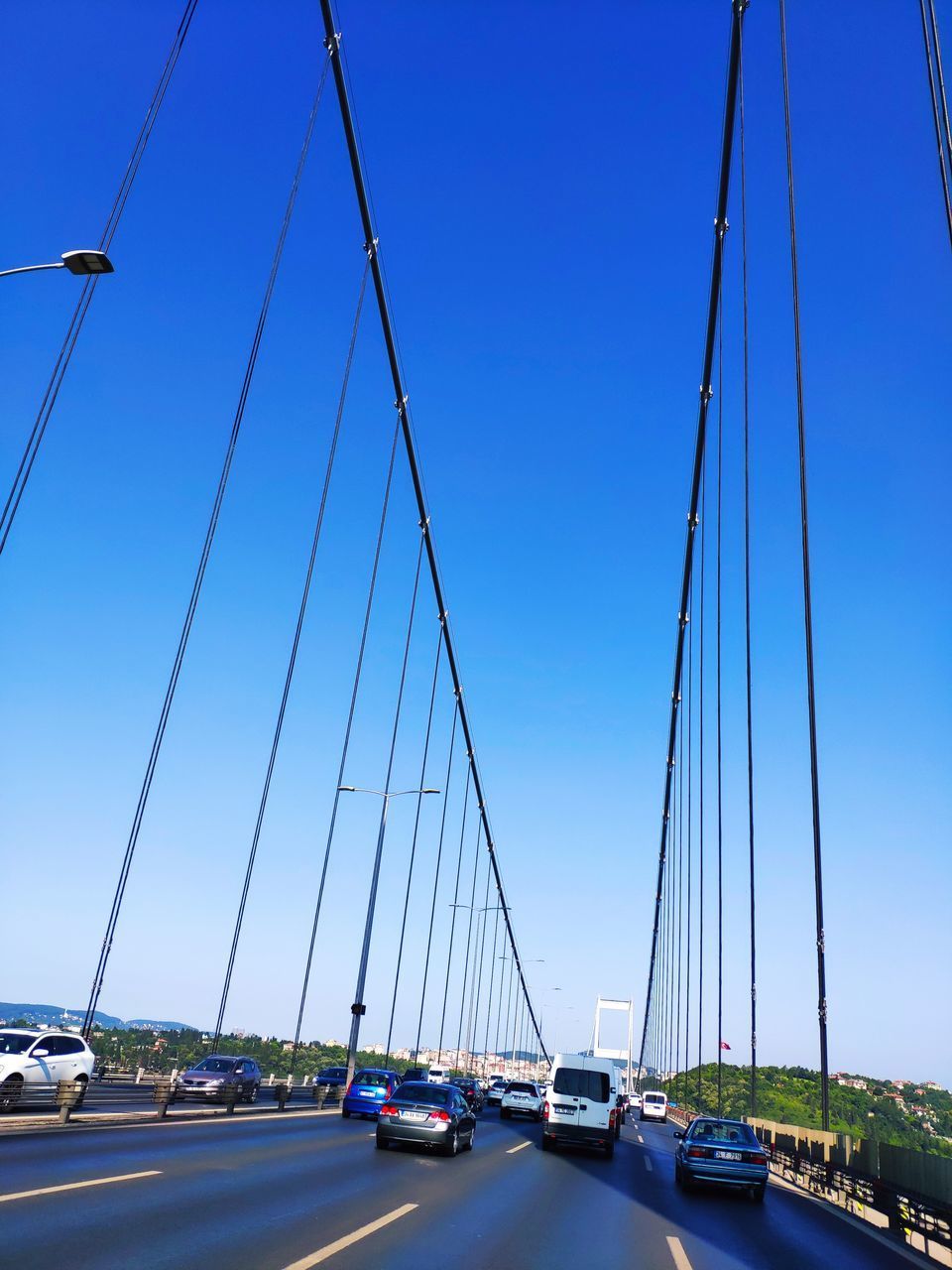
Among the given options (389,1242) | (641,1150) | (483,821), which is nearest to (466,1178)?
(389,1242)

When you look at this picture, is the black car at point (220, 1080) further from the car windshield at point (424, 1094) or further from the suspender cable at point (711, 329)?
the suspender cable at point (711, 329)

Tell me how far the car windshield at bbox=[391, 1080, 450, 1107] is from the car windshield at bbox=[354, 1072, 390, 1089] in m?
10.2

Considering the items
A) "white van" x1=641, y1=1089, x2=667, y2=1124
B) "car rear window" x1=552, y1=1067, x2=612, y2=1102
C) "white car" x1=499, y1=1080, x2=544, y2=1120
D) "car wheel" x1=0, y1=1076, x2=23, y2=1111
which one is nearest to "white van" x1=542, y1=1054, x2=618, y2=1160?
"car rear window" x1=552, y1=1067, x2=612, y2=1102

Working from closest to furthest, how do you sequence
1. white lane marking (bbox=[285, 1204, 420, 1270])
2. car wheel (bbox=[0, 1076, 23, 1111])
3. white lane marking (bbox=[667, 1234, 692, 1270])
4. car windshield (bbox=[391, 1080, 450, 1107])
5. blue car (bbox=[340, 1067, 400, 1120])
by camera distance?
white lane marking (bbox=[285, 1204, 420, 1270]) < white lane marking (bbox=[667, 1234, 692, 1270]) < car wheel (bbox=[0, 1076, 23, 1111]) < car windshield (bbox=[391, 1080, 450, 1107]) < blue car (bbox=[340, 1067, 400, 1120])

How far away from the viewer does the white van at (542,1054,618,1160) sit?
2100cm

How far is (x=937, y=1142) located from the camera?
216 feet

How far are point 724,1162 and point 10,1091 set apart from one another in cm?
1219

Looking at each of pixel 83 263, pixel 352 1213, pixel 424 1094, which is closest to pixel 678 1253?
pixel 352 1213

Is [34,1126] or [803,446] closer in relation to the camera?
[34,1126]

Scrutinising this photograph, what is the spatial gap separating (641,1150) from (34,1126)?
53.3 feet

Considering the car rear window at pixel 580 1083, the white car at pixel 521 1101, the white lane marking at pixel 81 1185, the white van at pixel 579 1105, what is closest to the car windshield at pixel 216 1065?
the white van at pixel 579 1105

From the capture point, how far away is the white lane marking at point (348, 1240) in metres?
6.49

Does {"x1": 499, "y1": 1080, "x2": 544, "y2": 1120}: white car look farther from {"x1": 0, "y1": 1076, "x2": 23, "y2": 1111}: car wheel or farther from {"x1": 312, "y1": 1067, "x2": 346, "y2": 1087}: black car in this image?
{"x1": 0, "y1": 1076, "x2": 23, "y2": 1111}: car wheel

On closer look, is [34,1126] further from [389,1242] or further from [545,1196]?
[389,1242]
